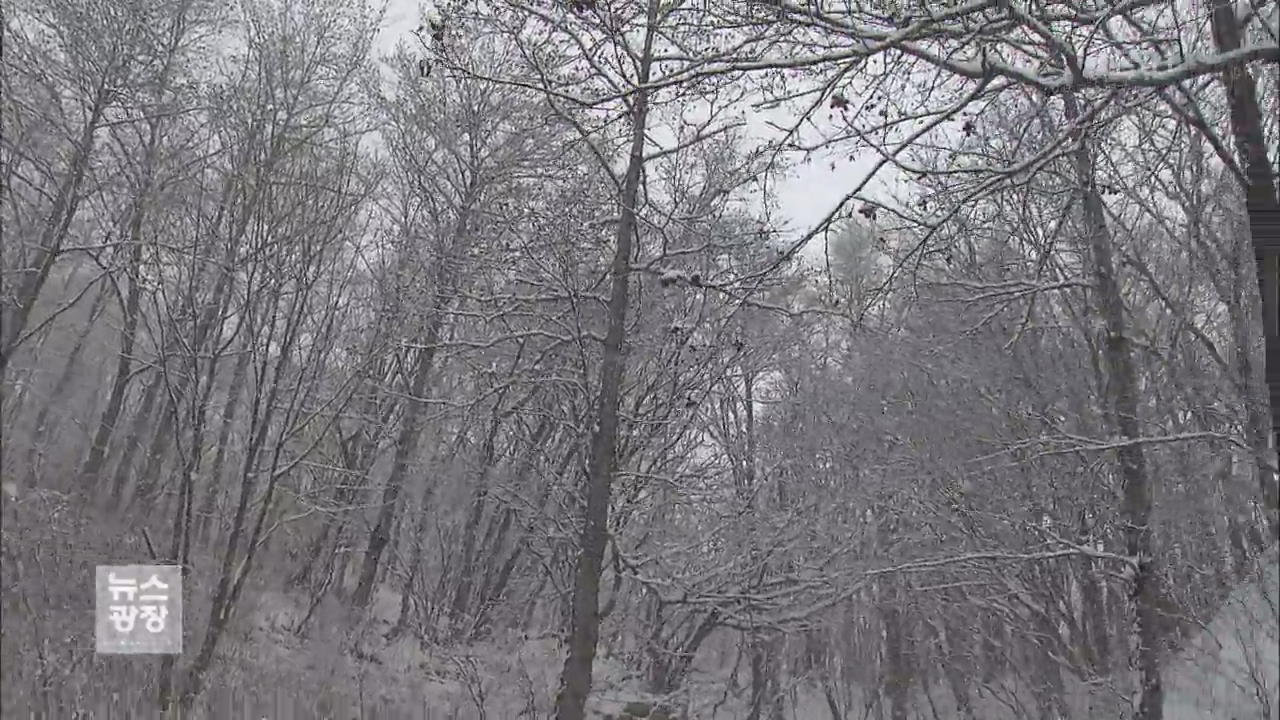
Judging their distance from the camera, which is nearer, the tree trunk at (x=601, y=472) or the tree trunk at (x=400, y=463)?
the tree trunk at (x=601, y=472)

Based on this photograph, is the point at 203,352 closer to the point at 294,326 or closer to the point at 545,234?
the point at 294,326

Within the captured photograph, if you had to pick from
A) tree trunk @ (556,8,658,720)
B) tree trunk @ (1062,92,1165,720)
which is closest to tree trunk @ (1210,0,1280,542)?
tree trunk @ (1062,92,1165,720)

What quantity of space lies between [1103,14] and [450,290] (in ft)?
16.1

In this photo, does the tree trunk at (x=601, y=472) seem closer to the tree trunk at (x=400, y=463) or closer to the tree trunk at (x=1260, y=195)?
the tree trunk at (x=400, y=463)

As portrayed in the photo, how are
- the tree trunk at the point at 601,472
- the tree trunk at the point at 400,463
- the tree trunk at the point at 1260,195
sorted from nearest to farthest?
1. the tree trunk at the point at 1260,195
2. the tree trunk at the point at 601,472
3. the tree trunk at the point at 400,463

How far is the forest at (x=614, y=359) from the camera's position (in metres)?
3.33

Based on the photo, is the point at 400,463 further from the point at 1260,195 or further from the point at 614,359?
the point at 1260,195

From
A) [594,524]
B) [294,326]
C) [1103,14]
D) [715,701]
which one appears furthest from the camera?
[715,701]

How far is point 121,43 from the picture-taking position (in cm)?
687

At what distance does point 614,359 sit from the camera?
19.2 feet

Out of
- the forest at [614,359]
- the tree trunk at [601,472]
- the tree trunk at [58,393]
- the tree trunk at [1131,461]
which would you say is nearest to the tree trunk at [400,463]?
the forest at [614,359]

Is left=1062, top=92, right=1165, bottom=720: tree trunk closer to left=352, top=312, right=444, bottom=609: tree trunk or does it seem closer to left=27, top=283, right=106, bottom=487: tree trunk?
left=352, top=312, right=444, bottom=609: tree trunk

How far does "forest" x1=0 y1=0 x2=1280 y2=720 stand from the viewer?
3332 millimetres

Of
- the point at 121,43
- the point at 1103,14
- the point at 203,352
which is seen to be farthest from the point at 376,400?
the point at 1103,14
